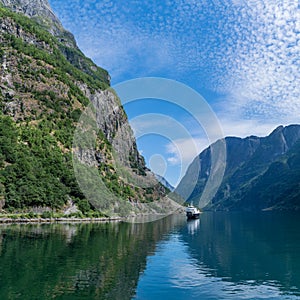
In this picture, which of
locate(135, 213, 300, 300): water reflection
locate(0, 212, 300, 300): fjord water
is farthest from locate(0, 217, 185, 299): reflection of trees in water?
locate(135, 213, 300, 300): water reflection

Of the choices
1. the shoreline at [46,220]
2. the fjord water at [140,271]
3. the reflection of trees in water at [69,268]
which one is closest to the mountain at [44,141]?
the shoreline at [46,220]

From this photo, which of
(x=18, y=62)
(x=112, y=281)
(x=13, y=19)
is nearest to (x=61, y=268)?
(x=112, y=281)

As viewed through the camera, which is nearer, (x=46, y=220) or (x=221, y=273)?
(x=221, y=273)

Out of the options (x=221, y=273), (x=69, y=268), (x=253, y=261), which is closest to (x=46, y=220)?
(x=69, y=268)

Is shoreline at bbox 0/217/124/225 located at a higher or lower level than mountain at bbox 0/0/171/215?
lower

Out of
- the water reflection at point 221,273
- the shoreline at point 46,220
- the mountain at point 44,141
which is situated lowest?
the water reflection at point 221,273

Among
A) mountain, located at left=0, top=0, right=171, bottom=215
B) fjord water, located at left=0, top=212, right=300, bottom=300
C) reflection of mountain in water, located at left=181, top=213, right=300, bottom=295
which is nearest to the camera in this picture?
fjord water, located at left=0, top=212, right=300, bottom=300

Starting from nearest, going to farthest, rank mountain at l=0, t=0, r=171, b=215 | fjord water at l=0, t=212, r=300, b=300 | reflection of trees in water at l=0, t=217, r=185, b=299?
reflection of trees in water at l=0, t=217, r=185, b=299 → fjord water at l=0, t=212, r=300, b=300 → mountain at l=0, t=0, r=171, b=215

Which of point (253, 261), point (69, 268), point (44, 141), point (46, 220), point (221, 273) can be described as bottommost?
point (221, 273)

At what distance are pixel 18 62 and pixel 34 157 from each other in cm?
6288

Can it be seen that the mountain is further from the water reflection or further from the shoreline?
the water reflection

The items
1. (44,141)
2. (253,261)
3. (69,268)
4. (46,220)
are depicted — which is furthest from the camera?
(44,141)

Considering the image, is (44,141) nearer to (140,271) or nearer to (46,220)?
(46,220)

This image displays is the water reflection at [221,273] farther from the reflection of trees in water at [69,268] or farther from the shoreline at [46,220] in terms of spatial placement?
the shoreline at [46,220]
